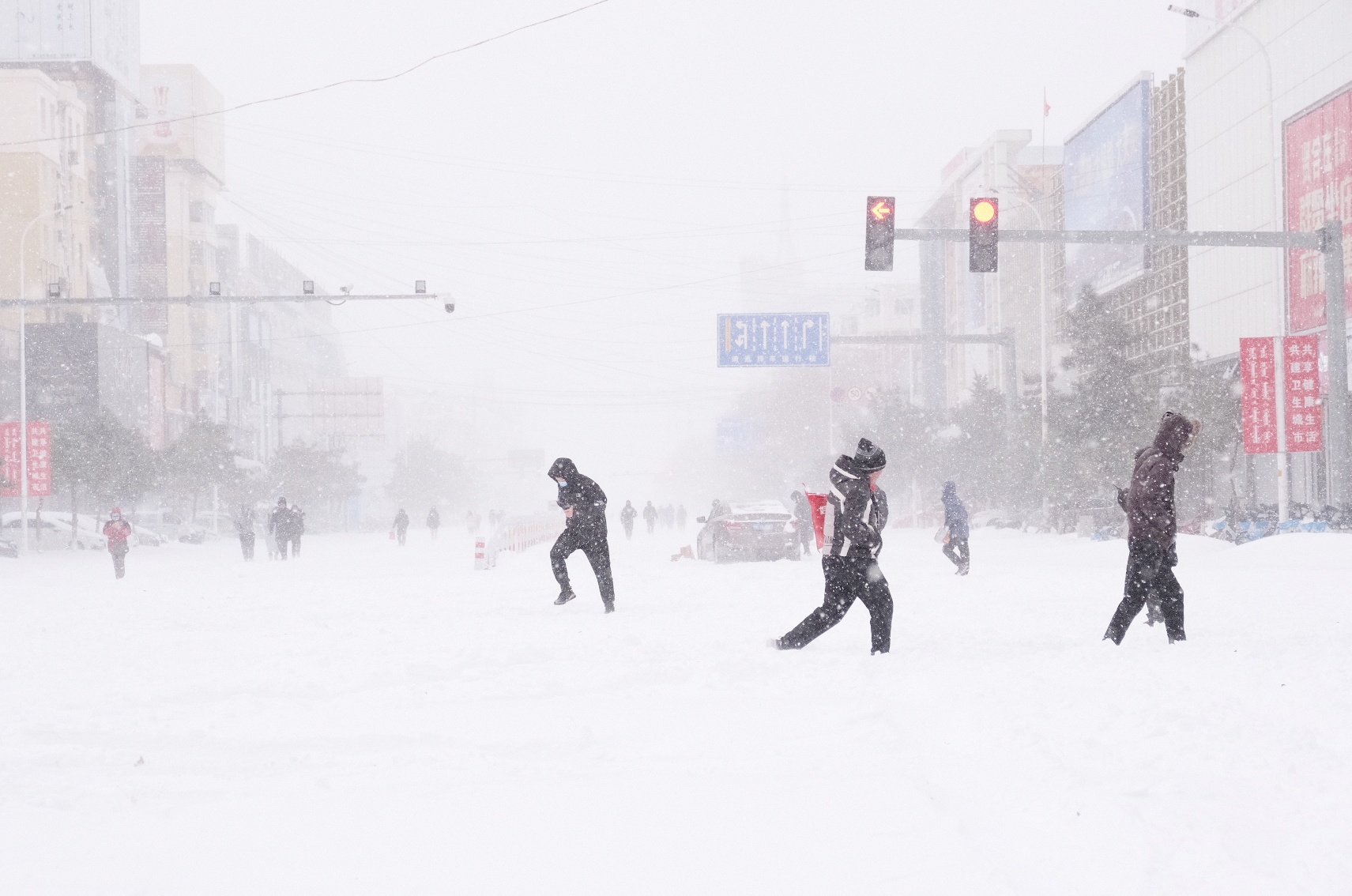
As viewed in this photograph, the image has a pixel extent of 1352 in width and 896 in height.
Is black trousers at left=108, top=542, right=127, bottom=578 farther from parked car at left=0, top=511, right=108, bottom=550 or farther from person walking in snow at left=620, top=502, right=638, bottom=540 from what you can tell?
person walking in snow at left=620, top=502, right=638, bottom=540

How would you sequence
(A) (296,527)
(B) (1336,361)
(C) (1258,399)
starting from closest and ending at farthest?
(B) (1336,361), (C) (1258,399), (A) (296,527)

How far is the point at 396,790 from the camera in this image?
17.4 ft

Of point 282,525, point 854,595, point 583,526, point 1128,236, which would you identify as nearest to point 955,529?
point 1128,236

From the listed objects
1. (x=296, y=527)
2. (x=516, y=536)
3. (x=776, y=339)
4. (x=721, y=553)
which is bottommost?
(x=516, y=536)

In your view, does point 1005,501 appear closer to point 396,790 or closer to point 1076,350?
point 1076,350

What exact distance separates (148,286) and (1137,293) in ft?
188

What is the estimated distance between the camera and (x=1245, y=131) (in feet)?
139

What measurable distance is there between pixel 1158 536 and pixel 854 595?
2071mm

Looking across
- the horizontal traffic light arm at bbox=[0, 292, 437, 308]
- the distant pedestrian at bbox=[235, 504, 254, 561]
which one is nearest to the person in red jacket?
the horizontal traffic light arm at bbox=[0, 292, 437, 308]

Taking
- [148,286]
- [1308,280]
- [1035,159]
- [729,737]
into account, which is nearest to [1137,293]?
[1308,280]

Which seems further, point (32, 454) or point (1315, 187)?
point (32, 454)

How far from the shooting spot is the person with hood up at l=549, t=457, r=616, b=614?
43.4 ft

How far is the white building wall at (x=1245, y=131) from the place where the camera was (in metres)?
37.8

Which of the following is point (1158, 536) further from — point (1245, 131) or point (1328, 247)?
point (1245, 131)
